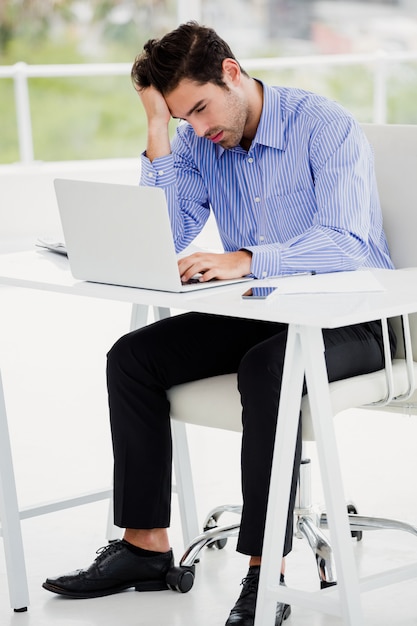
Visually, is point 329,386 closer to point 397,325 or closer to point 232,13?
point 397,325

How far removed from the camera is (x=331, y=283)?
6.53ft

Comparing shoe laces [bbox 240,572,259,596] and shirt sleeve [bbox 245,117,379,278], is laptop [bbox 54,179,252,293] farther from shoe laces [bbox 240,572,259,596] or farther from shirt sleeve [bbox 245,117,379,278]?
shoe laces [bbox 240,572,259,596]

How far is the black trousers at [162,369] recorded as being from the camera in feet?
6.95

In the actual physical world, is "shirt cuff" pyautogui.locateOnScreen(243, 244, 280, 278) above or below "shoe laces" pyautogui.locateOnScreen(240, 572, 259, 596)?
above

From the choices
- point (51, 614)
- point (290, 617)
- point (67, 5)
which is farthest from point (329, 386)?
point (67, 5)

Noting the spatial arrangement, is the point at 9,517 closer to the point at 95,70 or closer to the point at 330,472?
the point at 330,472

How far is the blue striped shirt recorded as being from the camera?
6.98 ft

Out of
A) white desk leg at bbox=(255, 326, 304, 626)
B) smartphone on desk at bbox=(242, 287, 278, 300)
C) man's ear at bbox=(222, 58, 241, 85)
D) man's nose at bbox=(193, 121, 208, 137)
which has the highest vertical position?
man's ear at bbox=(222, 58, 241, 85)

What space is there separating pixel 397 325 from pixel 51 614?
2.71 ft

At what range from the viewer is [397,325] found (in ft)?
7.38

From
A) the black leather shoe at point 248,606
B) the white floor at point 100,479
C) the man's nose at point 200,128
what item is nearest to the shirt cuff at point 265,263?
the man's nose at point 200,128

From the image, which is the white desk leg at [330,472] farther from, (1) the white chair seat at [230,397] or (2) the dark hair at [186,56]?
(2) the dark hair at [186,56]

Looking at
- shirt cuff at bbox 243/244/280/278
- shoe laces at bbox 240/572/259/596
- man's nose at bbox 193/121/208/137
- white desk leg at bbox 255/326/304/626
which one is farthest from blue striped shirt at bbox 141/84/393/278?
shoe laces at bbox 240/572/259/596

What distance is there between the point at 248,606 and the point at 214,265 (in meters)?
0.59
